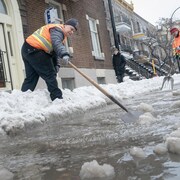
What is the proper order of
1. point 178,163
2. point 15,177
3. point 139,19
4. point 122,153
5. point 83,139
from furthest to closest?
point 139,19
point 83,139
point 122,153
point 15,177
point 178,163

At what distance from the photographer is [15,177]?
2387 millimetres

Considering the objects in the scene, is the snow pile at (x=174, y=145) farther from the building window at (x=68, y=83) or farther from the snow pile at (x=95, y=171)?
the building window at (x=68, y=83)

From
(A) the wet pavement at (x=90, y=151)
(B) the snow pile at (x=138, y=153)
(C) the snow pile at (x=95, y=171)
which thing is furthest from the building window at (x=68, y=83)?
(C) the snow pile at (x=95, y=171)

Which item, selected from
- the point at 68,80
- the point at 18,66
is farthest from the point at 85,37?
the point at 18,66

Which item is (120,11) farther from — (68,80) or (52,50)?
(52,50)

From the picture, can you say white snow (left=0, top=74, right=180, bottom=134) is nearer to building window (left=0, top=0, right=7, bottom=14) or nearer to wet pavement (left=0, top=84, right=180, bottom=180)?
wet pavement (left=0, top=84, right=180, bottom=180)

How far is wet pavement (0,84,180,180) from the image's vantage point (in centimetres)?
225

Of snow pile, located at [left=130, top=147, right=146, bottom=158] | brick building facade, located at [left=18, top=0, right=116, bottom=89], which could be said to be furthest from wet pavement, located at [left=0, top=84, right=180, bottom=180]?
brick building facade, located at [left=18, top=0, right=116, bottom=89]

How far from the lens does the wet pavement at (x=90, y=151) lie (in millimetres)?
2252

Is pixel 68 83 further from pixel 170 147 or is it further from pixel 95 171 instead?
pixel 95 171

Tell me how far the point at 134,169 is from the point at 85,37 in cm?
1325

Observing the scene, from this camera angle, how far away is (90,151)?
2.91 metres

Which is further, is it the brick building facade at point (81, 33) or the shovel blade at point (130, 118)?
the brick building facade at point (81, 33)

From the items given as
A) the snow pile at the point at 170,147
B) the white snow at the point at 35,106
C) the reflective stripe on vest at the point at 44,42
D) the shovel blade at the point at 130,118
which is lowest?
the snow pile at the point at 170,147
